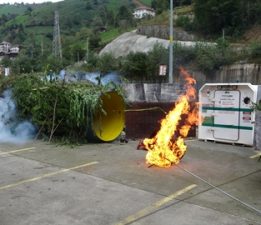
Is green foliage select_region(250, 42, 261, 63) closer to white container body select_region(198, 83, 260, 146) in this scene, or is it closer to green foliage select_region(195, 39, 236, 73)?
green foliage select_region(195, 39, 236, 73)

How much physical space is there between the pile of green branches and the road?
1.09m

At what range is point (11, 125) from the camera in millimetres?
12234

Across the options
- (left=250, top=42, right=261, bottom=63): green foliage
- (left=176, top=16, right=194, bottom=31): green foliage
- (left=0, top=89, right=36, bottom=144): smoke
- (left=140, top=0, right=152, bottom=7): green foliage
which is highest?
(left=140, top=0, right=152, bottom=7): green foliage

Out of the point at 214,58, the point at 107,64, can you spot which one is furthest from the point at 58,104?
the point at 107,64

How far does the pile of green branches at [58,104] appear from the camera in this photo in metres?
10.8

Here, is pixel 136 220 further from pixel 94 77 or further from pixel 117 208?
pixel 94 77

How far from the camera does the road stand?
552cm

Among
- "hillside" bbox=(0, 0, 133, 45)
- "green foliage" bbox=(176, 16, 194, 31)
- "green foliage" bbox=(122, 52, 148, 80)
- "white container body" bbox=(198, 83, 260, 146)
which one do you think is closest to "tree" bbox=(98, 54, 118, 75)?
"green foliage" bbox=(122, 52, 148, 80)

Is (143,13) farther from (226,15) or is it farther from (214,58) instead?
(214,58)

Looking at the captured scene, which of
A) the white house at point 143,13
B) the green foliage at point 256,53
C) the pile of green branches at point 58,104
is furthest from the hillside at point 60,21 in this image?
the pile of green branches at point 58,104

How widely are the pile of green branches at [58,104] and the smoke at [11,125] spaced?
0.20m

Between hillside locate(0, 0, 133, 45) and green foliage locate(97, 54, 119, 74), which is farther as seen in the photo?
hillside locate(0, 0, 133, 45)

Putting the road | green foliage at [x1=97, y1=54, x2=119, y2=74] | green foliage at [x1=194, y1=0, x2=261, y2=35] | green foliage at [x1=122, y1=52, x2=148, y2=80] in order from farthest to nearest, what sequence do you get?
green foliage at [x1=194, y1=0, x2=261, y2=35] → green foliage at [x1=97, y1=54, x2=119, y2=74] → green foliage at [x1=122, y1=52, x2=148, y2=80] → the road

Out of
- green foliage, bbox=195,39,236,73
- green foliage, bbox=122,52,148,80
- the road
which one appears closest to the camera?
the road
